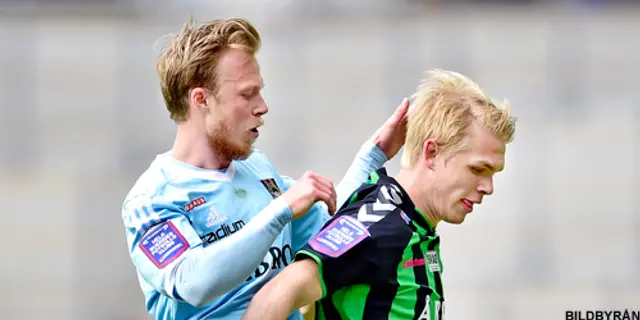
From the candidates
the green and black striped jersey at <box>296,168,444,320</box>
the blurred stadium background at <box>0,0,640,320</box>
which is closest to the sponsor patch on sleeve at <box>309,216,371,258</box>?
the green and black striped jersey at <box>296,168,444,320</box>

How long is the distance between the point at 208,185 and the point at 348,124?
574 centimetres

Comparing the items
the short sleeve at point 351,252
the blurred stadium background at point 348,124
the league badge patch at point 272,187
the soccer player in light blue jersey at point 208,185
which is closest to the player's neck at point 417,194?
the short sleeve at point 351,252

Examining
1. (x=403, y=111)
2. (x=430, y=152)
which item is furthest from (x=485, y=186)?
(x=403, y=111)

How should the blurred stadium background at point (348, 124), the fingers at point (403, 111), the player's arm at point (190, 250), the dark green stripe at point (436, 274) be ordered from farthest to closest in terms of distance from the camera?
the blurred stadium background at point (348, 124) < the fingers at point (403, 111) < the dark green stripe at point (436, 274) < the player's arm at point (190, 250)

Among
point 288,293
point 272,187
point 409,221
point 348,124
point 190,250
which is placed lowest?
point 288,293

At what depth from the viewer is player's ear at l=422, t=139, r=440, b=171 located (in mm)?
3012

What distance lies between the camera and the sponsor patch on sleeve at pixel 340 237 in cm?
280

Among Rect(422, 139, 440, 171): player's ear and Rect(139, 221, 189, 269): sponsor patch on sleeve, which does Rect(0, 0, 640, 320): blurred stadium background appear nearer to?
Rect(422, 139, 440, 171): player's ear

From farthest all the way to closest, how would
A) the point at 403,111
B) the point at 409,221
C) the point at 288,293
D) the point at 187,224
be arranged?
the point at 403,111, the point at 409,221, the point at 187,224, the point at 288,293

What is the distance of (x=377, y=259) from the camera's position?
2844 millimetres

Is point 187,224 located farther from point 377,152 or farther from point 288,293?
point 377,152

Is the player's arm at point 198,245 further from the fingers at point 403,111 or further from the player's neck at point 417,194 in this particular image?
the fingers at point 403,111

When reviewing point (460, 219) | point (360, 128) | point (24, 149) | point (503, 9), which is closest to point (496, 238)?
point (360, 128)

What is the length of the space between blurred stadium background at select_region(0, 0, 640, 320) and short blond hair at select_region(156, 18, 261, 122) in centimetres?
511
